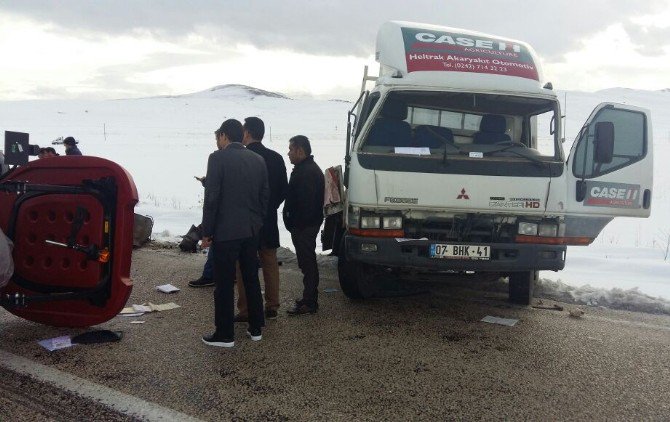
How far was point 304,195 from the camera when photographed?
5.53 metres

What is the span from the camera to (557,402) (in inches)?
143

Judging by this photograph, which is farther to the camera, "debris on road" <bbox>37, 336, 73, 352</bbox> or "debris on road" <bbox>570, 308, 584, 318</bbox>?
"debris on road" <bbox>570, 308, 584, 318</bbox>

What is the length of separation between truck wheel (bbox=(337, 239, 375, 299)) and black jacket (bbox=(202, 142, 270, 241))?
5.07 ft

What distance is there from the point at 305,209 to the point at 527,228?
6.97 feet

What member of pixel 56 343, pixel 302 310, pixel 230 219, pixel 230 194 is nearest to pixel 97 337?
pixel 56 343

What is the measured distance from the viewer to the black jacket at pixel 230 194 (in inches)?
176

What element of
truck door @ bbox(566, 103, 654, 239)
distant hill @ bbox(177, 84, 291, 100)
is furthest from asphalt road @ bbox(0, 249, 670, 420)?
distant hill @ bbox(177, 84, 291, 100)

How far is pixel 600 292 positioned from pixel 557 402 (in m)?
3.18

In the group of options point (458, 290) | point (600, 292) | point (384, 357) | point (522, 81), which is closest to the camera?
point (384, 357)

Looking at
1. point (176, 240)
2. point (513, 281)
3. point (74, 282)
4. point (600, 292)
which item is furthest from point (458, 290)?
point (176, 240)

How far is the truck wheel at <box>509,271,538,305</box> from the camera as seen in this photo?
5973mm

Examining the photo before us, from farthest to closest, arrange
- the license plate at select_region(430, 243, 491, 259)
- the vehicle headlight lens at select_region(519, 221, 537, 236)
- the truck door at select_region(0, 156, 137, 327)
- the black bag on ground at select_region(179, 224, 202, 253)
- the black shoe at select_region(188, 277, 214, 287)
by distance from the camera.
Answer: the black bag on ground at select_region(179, 224, 202, 253)
the black shoe at select_region(188, 277, 214, 287)
the vehicle headlight lens at select_region(519, 221, 537, 236)
the license plate at select_region(430, 243, 491, 259)
the truck door at select_region(0, 156, 137, 327)

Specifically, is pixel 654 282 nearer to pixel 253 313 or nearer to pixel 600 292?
pixel 600 292

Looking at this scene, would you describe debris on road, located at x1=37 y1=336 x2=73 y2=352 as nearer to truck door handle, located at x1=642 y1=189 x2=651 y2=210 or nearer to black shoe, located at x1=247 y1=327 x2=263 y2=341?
black shoe, located at x1=247 y1=327 x2=263 y2=341
